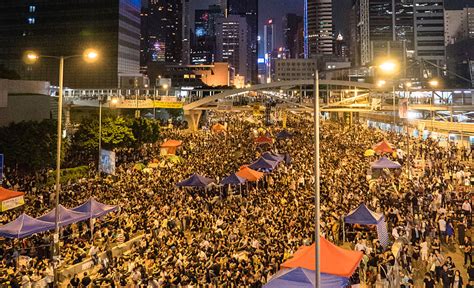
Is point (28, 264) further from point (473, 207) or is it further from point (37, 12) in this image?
point (37, 12)

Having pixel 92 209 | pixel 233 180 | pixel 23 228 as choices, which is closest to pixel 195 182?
pixel 233 180

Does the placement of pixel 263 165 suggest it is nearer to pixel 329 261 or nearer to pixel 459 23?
pixel 329 261

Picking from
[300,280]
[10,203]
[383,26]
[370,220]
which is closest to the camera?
[300,280]

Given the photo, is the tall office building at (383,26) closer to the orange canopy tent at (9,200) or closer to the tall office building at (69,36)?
the tall office building at (69,36)

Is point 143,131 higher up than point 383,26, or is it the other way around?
point 383,26

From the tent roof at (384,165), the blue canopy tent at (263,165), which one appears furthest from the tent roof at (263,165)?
the tent roof at (384,165)

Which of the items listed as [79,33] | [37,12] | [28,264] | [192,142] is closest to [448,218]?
[28,264]
